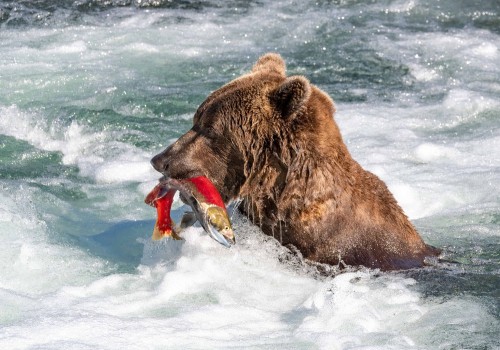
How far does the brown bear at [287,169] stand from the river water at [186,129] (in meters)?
0.17

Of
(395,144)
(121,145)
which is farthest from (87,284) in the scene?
(395,144)

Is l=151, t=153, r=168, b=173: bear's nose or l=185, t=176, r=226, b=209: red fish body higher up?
l=151, t=153, r=168, b=173: bear's nose

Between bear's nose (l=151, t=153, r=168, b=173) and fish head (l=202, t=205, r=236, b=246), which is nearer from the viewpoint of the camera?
fish head (l=202, t=205, r=236, b=246)

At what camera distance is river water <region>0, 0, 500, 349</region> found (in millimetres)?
5277

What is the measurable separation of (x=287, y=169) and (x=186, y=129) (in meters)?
3.96

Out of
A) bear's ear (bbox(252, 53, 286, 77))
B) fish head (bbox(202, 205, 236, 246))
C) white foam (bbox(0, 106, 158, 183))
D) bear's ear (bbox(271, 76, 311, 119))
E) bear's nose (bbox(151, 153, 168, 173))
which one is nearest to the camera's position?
bear's ear (bbox(271, 76, 311, 119))

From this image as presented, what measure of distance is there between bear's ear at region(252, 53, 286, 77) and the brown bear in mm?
234

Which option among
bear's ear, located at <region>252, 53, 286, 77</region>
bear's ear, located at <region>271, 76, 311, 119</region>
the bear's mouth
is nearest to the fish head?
the bear's mouth

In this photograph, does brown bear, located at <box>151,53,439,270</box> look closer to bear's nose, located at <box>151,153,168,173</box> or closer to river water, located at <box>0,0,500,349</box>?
bear's nose, located at <box>151,153,168,173</box>

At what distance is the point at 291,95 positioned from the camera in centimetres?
528

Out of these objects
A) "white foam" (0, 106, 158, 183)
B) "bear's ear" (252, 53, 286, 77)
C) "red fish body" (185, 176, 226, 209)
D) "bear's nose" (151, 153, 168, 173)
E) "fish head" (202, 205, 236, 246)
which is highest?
"bear's ear" (252, 53, 286, 77)

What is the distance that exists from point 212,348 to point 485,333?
146 cm

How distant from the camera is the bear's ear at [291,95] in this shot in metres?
5.23

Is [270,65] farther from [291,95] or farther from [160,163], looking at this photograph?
[160,163]
